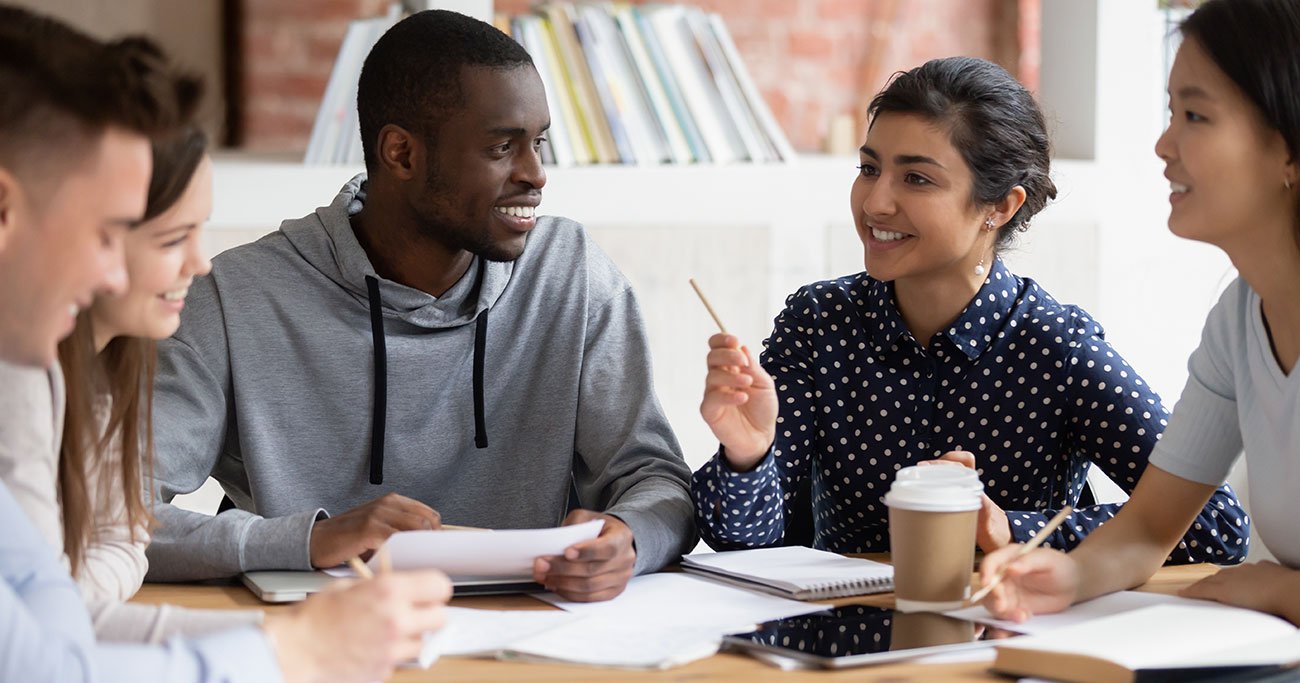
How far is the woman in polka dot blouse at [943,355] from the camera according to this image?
178 centimetres

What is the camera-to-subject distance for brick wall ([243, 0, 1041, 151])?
3025 mm

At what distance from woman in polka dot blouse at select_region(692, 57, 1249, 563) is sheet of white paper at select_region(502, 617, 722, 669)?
51 cm

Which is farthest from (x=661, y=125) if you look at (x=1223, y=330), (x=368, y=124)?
(x=1223, y=330)

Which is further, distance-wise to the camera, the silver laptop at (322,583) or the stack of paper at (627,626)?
the silver laptop at (322,583)

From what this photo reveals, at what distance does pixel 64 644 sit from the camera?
2.92 feet

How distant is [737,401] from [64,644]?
769mm

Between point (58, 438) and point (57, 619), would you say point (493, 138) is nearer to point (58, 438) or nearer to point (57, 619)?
point (58, 438)

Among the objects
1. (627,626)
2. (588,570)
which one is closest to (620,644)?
(627,626)

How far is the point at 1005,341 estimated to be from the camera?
1814 mm

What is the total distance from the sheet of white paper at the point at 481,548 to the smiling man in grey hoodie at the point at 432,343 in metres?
0.27

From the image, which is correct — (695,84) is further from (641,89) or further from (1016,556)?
(1016,556)

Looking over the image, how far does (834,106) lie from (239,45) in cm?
135

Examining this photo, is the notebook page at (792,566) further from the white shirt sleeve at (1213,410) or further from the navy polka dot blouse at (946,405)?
the white shirt sleeve at (1213,410)

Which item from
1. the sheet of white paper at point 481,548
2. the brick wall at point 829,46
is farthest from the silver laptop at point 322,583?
the brick wall at point 829,46
